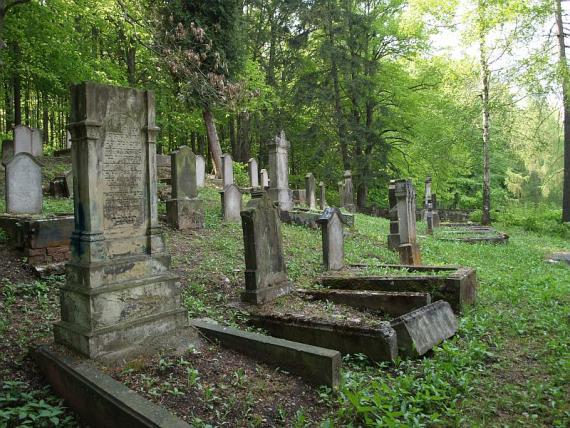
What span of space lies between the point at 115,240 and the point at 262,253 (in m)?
2.26

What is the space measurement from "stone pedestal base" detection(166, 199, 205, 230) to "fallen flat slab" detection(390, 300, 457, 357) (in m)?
6.58

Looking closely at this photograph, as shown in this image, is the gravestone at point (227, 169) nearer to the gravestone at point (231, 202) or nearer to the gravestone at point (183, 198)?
the gravestone at point (231, 202)

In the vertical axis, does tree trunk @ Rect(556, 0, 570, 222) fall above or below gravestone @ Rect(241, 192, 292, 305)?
above

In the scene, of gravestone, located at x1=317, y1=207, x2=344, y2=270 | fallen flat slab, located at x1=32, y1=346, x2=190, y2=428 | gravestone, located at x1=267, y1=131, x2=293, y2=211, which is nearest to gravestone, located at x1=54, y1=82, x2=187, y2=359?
fallen flat slab, located at x1=32, y1=346, x2=190, y2=428

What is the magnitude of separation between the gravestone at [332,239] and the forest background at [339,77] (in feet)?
31.7

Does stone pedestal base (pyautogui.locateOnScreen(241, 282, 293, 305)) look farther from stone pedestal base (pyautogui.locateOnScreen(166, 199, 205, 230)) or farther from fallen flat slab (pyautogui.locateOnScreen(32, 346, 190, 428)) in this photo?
stone pedestal base (pyautogui.locateOnScreen(166, 199, 205, 230))

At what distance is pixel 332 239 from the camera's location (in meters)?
7.80

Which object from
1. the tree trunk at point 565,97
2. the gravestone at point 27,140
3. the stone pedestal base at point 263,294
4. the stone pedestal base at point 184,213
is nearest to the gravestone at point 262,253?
the stone pedestal base at point 263,294

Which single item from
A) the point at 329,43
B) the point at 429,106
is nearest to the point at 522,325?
the point at 329,43

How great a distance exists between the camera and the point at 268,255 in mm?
6129

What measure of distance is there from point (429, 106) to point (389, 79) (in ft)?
10.00

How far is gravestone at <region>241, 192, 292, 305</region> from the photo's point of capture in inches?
231

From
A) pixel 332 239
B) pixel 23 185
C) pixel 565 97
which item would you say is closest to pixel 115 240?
pixel 332 239

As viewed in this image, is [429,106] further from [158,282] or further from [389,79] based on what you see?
[158,282]
